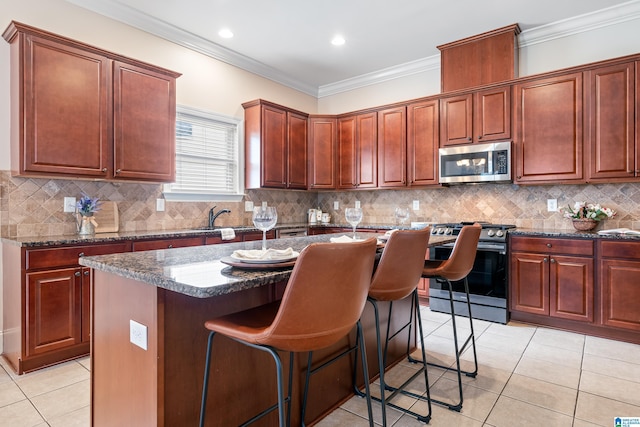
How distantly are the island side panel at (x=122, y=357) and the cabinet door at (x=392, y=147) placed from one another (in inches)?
144

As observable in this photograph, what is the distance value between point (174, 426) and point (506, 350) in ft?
8.39

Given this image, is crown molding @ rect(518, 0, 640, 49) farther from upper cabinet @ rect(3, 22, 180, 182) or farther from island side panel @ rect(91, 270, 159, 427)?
island side panel @ rect(91, 270, 159, 427)

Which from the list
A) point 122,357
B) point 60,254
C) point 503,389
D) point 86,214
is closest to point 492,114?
point 503,389

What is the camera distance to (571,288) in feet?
10.4

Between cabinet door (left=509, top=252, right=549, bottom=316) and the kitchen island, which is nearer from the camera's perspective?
the kitchen island

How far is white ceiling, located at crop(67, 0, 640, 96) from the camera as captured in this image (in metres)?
3.32

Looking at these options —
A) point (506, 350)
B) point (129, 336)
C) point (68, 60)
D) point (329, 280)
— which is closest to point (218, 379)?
point (129, 336)

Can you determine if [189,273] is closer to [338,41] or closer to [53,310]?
[53,310]

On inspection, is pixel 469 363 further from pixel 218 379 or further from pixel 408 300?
pixel 218 379

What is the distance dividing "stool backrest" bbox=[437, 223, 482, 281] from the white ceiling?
2397 millimetres

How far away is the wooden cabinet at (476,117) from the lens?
3737 millimetres

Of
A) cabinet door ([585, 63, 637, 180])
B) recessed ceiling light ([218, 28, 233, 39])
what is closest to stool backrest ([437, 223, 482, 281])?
cabinet door ([585, 63, 637, 180])

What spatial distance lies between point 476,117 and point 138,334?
3.84 meters

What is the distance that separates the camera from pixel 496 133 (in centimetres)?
378
